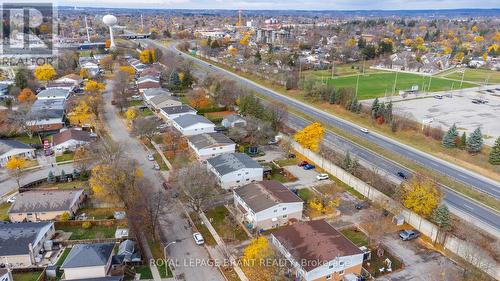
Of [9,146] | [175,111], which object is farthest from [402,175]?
[9,146]

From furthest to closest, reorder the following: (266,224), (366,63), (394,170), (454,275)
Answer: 1. (366,63)
2. (394,170)
3. (266,224)
4. (454,275)

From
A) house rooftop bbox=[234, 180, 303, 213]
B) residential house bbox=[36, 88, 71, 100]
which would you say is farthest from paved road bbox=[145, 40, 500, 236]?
residential house bbox=[36, 88, 71, 100]

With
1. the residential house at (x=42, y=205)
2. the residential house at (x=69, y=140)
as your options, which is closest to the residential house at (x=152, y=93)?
the residential house at (x=69, y=140)

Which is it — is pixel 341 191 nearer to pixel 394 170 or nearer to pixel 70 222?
pixel 394 170

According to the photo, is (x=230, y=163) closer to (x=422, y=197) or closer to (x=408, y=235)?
(x=408, y=235)

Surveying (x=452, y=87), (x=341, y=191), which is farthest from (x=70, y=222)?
(x=452, y=87)

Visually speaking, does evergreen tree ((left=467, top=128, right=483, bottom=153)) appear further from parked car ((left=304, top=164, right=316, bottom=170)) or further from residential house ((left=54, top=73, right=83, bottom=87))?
residential house ((left=54, top=73, right=83, bottom=87))
